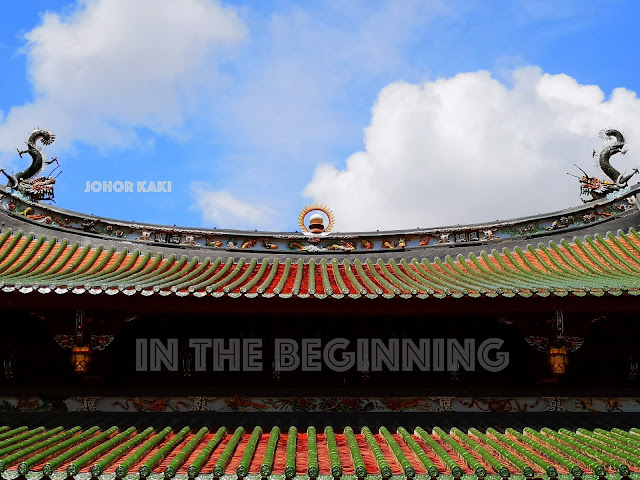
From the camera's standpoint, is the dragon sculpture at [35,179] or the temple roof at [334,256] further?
the dragon sculpture at [35,179]

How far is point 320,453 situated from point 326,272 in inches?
159

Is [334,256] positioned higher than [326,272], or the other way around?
[334,256]

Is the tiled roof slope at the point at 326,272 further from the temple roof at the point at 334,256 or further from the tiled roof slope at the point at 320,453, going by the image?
the tiled roof slope at the point at 320,453

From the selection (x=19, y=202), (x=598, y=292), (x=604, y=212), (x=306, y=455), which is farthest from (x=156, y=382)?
(x=604, y=212)

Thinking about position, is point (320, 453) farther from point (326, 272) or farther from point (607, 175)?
point (607, 175)

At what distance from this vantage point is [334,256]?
1273 cm

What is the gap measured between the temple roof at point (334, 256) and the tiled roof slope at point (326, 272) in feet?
0.08

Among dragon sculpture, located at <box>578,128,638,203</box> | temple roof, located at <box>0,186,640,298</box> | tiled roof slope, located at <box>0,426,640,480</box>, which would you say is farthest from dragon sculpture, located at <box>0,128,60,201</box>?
dragon sculpture, located at <box>578,128,638,203</box>

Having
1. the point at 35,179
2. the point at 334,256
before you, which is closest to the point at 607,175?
the point at 334,256

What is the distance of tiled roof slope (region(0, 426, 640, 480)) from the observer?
649cm

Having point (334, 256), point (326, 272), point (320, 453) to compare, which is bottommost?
point (320, 453)

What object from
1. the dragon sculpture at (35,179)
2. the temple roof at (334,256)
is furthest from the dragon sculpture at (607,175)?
the dragon sculpture at (35,179)

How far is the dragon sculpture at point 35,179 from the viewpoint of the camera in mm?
12719

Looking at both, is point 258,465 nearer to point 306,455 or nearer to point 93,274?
point 306,455
